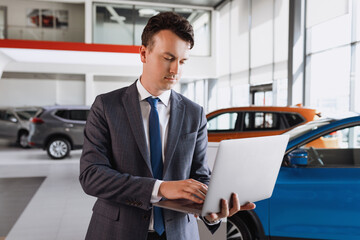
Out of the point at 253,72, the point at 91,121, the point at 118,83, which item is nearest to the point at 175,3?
the point at 118,83

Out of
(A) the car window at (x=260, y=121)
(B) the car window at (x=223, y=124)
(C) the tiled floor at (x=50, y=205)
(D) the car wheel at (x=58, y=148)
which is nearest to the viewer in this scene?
(C) the tiled floor at (x=50, y=205)

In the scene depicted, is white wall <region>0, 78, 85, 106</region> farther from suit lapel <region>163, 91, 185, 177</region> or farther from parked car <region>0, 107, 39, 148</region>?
suit lapel <region>163, 91, 185, 177</region>

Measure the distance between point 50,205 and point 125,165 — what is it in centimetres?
468

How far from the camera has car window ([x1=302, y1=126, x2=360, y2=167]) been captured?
3.24 metres

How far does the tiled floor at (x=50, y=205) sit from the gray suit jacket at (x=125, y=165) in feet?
Answer: 5.67

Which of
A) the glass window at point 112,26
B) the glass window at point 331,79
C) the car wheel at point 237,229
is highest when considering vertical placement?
the glass window at point 112,26

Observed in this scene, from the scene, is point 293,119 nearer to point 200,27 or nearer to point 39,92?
point 200,27

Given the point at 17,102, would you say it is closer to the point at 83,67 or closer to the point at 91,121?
the point at 83,67

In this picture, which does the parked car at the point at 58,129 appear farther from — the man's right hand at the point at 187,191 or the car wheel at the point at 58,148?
the man's right hand at the point at 187,191

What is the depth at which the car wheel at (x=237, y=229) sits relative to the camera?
3197 millimetres

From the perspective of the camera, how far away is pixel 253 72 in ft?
42.3

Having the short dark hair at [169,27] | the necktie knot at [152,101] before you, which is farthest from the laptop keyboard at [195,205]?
the short dark hair at [169,27]

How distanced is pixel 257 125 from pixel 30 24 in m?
13.7

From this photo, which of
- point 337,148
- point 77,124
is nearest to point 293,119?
point 337,148
